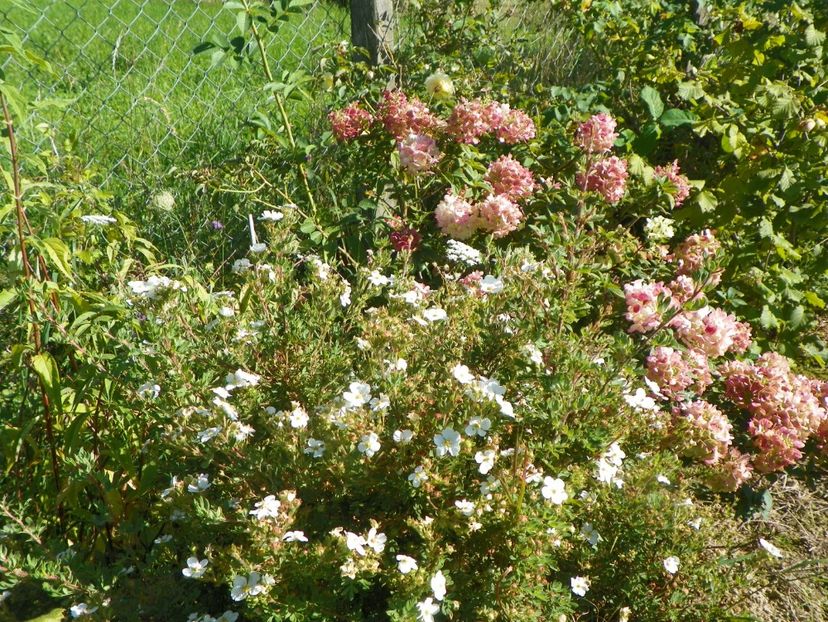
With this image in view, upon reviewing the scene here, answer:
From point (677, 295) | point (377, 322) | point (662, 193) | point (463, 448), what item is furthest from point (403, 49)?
point (463, 448)

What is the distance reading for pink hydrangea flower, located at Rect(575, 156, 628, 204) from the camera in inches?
111

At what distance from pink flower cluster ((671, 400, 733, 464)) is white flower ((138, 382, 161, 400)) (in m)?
1.30

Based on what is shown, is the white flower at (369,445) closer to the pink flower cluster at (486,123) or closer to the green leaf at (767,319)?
the pink flower cluster at (486,123)

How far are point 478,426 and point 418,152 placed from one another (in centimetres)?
141

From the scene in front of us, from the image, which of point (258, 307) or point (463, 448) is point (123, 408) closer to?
point (258, 307)

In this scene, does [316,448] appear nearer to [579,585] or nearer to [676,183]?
[579,585]

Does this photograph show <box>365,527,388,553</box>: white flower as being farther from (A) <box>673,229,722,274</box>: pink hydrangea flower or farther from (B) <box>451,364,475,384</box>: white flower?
(A) <box>673,229,722,274</box>: pink hydrangea flower

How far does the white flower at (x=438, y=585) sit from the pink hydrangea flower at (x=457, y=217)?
4.81 feet

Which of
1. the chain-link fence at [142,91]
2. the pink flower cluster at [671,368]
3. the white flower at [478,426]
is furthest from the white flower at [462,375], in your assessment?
the chain-link fence at [142,91]

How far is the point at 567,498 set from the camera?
5.83 ft

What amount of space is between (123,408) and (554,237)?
1.19 m

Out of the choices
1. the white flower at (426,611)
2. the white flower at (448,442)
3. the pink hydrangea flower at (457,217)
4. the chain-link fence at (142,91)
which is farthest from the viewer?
the chain-link fence at (142,91)

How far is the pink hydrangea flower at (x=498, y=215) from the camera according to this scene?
2830 millimetres

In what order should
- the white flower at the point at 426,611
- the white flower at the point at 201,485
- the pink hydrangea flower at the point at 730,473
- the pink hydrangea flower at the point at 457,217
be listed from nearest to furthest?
the white flower at the point at 426,611 → the white flower at the point at 201,485 → the pink hydrangea flower at the point at 730,473 → the pink hydrangea flower at the point at 457,217
